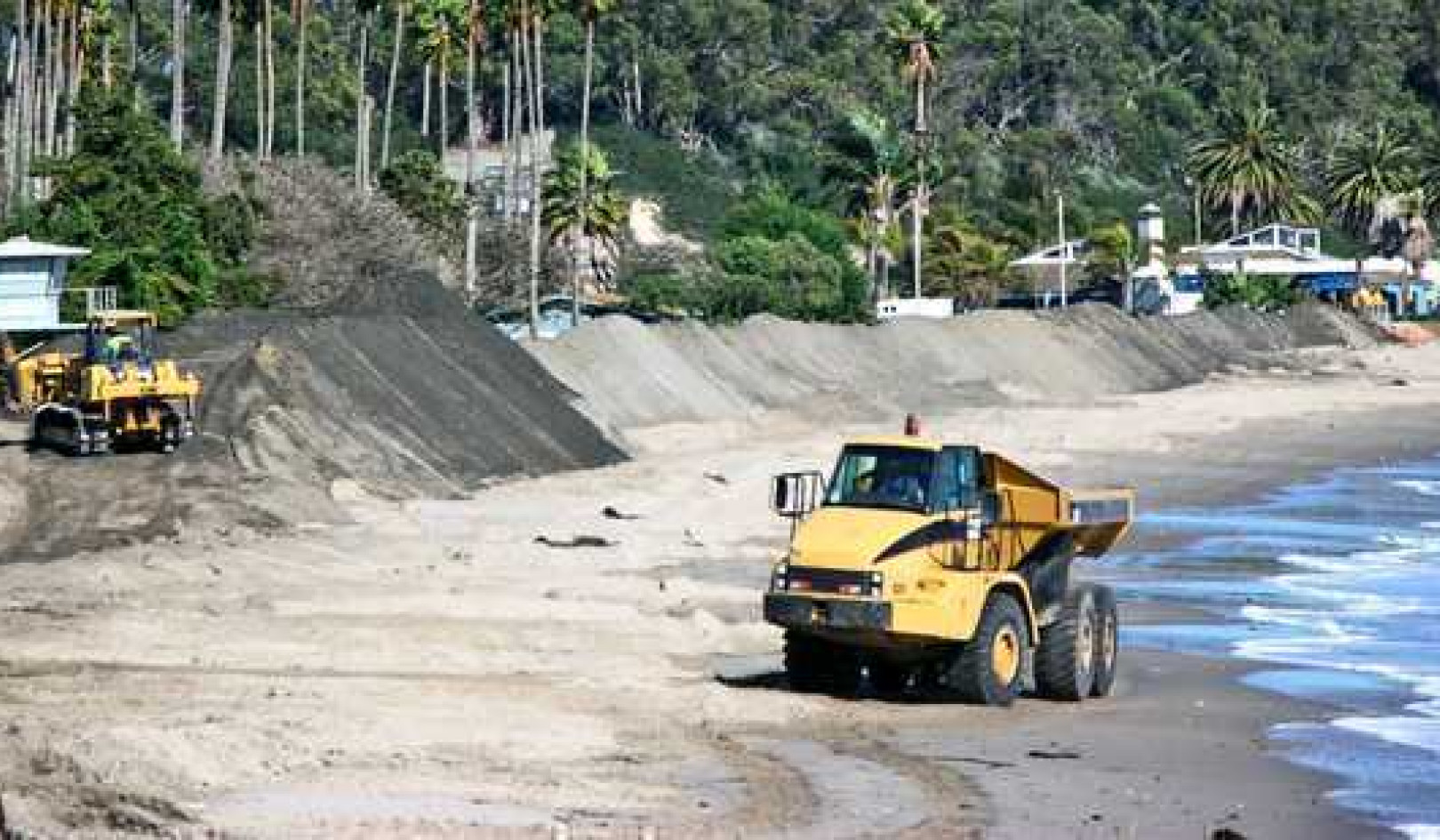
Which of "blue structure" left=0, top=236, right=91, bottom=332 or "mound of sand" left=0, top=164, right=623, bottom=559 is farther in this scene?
"blue structure" left=0, top=236, right=91, bottom=332

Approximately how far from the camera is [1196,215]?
516 ft

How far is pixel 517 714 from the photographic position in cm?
2309

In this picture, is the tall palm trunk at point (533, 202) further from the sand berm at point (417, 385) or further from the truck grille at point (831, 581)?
the truck grille at point (831, 581)

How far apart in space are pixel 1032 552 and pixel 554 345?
37.7 meters

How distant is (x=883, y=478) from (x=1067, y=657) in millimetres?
2901

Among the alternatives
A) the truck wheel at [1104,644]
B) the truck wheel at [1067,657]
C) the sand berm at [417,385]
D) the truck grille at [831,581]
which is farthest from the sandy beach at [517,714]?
the sand berm at [417,385]

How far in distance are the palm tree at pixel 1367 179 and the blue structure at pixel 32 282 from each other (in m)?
113

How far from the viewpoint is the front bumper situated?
2456 cm

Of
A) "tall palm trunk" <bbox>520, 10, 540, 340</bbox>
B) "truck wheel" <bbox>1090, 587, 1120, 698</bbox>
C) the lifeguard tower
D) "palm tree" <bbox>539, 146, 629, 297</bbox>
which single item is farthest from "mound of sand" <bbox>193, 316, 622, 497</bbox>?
"palm tree" <bbox>539, 146, 629, 297</bbox>

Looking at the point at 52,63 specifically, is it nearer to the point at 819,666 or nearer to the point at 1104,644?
the point at 1104,644

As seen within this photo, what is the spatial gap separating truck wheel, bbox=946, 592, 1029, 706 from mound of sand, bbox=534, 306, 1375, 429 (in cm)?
3296

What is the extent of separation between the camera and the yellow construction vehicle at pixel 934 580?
81.0ft

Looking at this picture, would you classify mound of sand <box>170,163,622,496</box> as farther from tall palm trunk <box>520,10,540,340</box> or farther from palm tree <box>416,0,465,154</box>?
palm tree <box>416,0,465,154</box>

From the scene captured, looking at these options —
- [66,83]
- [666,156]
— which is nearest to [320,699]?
[66,83]
